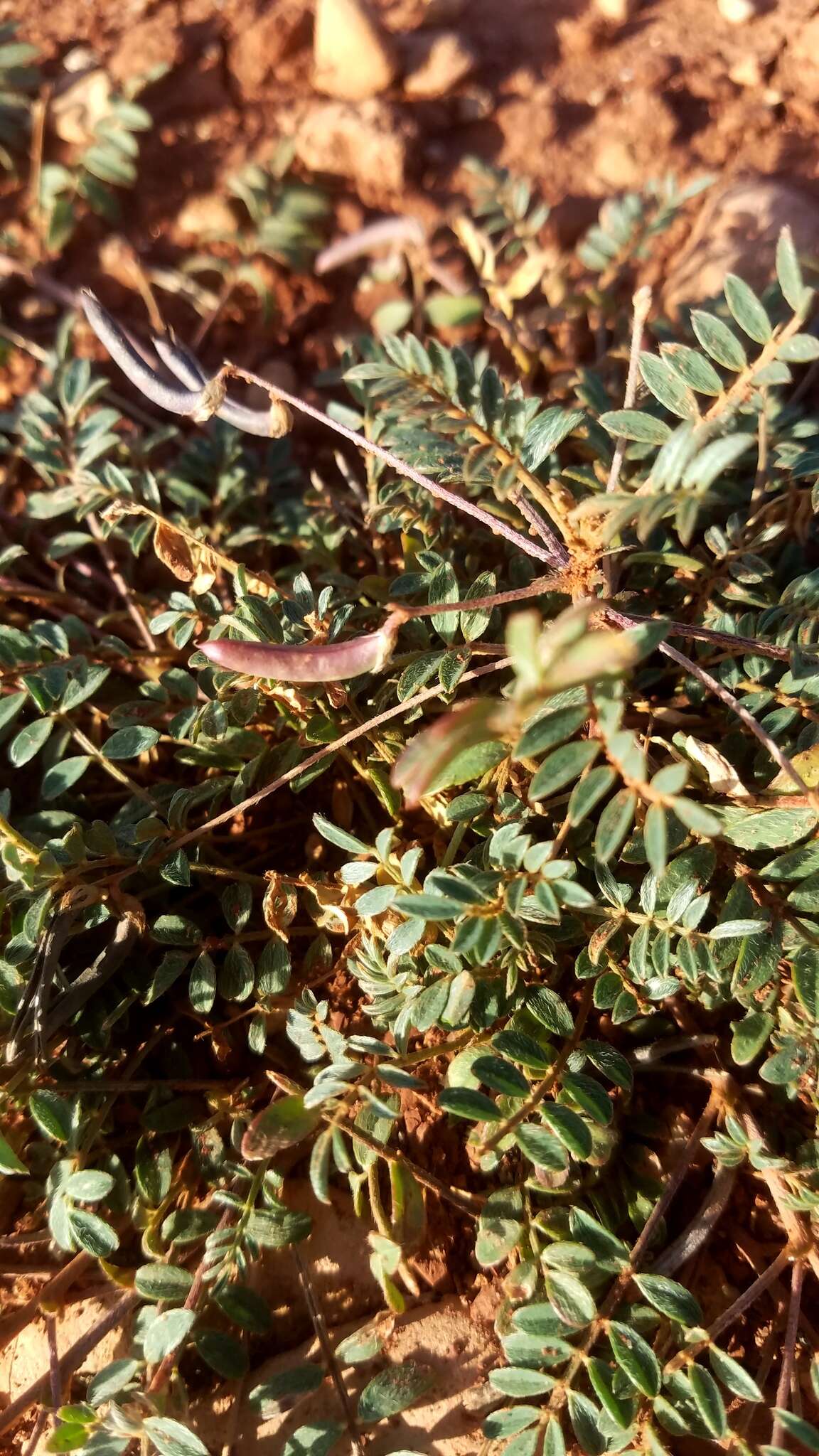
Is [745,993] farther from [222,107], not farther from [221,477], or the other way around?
[222,107]

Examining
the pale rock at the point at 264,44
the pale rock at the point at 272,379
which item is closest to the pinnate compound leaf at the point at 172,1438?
the pale rock at the point at 272,379

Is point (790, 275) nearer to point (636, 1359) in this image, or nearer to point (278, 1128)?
point (278, 1128)

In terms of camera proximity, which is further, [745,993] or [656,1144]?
[656,1144]

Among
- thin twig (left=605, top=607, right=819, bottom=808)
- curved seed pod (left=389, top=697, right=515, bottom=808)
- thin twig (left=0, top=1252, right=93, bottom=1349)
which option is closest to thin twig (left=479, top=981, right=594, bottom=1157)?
thin twig (left=605, top=607, right=819, bottom=808)

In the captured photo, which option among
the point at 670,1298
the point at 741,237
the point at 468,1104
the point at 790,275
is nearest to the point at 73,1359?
the point at 468,1104

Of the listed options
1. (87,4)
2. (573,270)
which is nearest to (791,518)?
(573,270)

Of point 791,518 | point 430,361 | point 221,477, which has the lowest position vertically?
point 791,518
